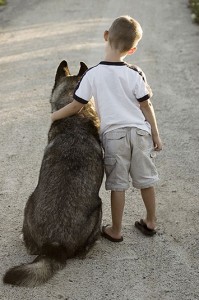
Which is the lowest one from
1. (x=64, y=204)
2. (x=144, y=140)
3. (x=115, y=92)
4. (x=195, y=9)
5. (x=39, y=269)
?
(x=195, y=9)

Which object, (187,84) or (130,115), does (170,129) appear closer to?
(187,84)

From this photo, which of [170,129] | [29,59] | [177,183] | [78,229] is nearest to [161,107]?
[170,129]

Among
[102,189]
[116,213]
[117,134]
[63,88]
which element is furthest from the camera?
[102,189]

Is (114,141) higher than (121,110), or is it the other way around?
(121,110)

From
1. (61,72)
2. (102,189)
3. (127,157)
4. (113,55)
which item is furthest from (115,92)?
(102,189)

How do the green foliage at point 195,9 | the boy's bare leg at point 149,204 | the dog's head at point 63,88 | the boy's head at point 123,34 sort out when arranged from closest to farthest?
the boy's head at point 123,34 < the boy's bare leg at point 149,204 < the dog's head at point 63,88 < the green foliage at point 195,9

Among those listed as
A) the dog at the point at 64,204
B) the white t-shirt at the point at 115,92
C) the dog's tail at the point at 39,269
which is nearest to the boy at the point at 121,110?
the white t-shirt at the point at 115,92

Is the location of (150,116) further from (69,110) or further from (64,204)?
(64,204)

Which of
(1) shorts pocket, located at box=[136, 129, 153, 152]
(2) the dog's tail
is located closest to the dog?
(2) the dog's tail

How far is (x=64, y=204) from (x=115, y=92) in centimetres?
95

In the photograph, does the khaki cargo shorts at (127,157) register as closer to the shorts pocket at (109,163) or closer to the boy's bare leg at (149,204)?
the shorts pocket at (109,163)

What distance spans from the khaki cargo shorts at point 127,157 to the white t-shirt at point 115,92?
8 cm

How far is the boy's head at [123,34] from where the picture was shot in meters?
3.85

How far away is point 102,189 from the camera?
5398mm
